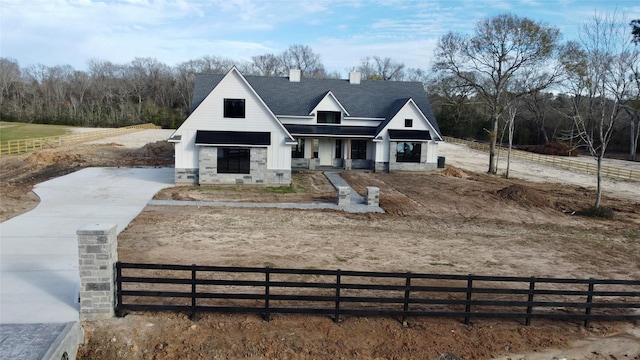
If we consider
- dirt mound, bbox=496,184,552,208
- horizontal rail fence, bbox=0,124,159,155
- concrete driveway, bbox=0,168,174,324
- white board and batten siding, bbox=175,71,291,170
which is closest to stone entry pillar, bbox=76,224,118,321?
concrete driveway, bbox=0,168,174,324

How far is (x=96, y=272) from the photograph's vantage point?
26.8 feet

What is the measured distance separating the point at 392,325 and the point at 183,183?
767 inches

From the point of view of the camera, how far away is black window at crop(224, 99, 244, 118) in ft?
84.9

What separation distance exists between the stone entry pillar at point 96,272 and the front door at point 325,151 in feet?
87.7

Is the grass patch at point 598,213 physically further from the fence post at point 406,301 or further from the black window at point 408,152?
the fence post at point 406,301

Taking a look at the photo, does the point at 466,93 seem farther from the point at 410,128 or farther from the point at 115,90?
the point at 115,90

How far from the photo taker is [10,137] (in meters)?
54.6

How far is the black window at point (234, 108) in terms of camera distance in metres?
25.9

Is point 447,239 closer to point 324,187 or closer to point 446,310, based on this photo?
point 446,310

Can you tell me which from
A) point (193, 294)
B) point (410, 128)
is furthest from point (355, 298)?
point (410, 128)

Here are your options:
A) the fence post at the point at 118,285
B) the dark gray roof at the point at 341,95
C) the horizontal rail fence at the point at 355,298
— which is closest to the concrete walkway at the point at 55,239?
the fence post at the point at 118,285

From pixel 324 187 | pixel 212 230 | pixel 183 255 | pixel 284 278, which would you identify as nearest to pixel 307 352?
pixel 284 278

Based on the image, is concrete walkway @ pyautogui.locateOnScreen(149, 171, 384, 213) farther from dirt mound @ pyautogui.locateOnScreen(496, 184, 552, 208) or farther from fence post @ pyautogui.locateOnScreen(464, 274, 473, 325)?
fence post @ pyautogui.locateOnScreen(464, 274, 473, 325)

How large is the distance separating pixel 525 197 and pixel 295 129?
55.7 feet
